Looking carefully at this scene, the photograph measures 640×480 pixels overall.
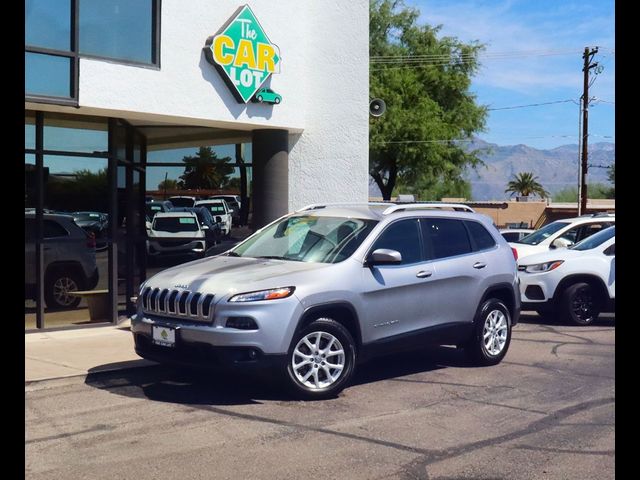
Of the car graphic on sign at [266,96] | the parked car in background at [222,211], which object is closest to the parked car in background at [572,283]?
the car graphic on sign at [266,96]

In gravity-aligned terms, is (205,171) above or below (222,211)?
above

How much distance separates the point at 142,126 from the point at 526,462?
975cm

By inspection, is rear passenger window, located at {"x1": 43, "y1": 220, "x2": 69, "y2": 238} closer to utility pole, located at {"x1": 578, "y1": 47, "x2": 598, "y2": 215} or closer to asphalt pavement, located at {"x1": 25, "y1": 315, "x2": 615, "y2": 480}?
asphalt pavement, located at {"x1": 25, "y1": 315, "x2": 615, "y2": 480}

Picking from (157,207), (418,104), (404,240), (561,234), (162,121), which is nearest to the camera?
(404,240)

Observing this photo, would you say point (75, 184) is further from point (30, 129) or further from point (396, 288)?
point (396, 288)

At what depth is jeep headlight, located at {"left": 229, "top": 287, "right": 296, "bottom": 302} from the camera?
7.52 meters

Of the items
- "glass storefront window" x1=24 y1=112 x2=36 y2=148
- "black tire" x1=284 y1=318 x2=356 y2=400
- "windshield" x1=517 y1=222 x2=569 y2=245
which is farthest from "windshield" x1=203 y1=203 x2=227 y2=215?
"black tire" x1=284 y1=318 x2=356 y2=400

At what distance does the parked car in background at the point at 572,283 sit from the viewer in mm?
13453

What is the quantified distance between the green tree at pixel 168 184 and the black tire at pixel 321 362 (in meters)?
7.19

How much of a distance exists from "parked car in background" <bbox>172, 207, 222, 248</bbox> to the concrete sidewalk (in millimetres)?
2591

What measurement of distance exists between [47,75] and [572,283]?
8.42 m

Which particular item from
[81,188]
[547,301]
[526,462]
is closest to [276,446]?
[526,462]

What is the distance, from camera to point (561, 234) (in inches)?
637

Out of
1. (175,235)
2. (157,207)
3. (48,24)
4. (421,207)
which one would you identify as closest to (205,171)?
(157,207)
